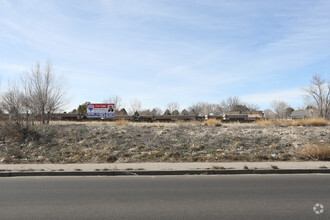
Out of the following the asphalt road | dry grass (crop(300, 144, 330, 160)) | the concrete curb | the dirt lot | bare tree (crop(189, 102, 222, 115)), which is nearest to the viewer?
the asphalt road

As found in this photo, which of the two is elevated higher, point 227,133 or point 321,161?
point 227,133

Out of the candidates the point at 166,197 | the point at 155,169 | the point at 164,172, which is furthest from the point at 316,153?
the point at 166,197

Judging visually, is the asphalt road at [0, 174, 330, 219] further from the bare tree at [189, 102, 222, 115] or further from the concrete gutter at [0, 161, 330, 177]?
the bare tree at [189, 102, 222, 115]

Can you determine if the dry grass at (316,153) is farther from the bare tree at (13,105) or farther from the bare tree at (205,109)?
the bare tree at (205,109)

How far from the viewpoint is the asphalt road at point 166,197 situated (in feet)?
17.6

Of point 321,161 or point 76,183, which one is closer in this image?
point 76,183

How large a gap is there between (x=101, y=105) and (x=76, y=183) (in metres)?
28.9

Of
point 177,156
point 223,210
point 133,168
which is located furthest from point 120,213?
point 177,156

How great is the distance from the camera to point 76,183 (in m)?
8.40

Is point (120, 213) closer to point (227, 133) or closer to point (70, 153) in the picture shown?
point (70, 153)

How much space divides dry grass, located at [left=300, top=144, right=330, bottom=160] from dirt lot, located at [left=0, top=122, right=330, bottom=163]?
0.05 m

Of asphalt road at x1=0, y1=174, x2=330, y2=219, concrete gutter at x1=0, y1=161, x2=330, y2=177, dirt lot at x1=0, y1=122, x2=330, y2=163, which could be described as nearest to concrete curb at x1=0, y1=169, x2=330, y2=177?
concrete gutter at x1=0, y1=161, x2=330, y2=177

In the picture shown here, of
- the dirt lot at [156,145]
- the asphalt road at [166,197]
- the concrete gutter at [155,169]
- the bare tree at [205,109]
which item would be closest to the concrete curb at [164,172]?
the concrete gutter at [155,169]

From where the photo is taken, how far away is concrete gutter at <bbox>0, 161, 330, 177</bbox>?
984 centimetres
